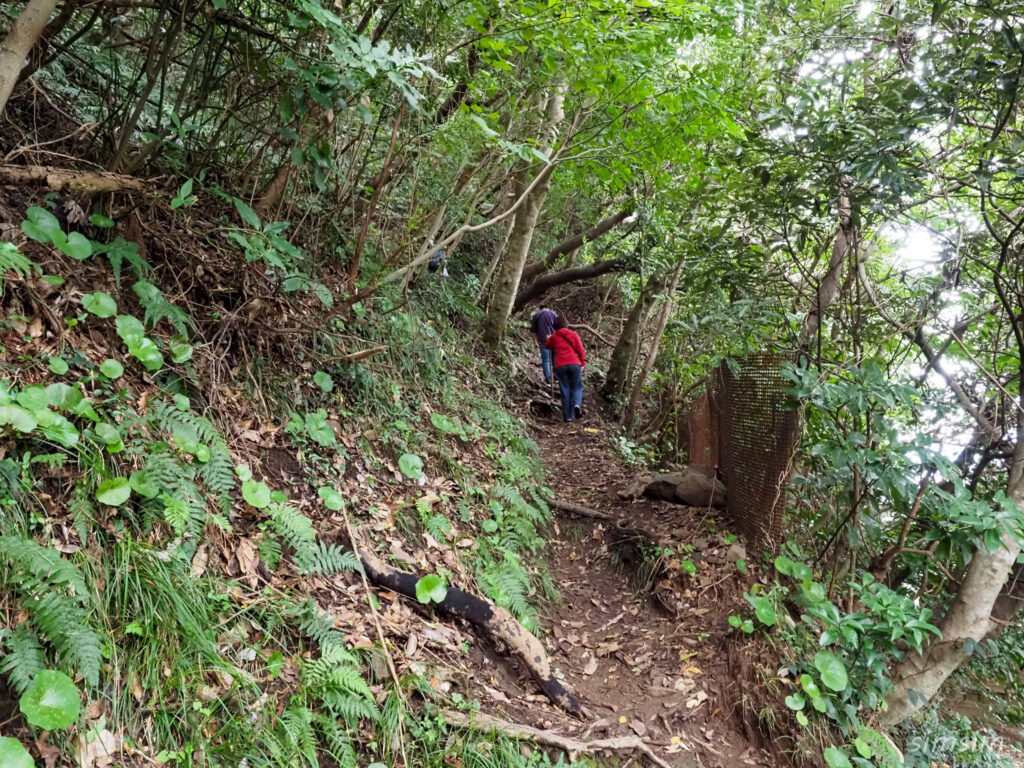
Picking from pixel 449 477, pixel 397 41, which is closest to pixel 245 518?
A: pixel 449 477

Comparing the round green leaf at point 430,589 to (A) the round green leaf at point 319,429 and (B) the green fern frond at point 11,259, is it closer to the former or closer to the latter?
(A) the round green leaf at point 319,429

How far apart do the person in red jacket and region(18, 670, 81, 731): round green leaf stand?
781cm

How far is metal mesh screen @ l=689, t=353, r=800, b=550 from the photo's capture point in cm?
455

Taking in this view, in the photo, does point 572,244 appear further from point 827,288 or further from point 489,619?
point 489,619

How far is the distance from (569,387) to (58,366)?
7.41 metres

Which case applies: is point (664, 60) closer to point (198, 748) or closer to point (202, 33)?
point (202, 33)

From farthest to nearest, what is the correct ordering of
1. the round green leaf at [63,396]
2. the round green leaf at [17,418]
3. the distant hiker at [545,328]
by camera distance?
the distant hiker at [545,328], the round green leaf at [63,396], the round green leaf at [17,418]

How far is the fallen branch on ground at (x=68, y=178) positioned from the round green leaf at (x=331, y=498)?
2233 mm

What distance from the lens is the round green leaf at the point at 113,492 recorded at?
2439 mm

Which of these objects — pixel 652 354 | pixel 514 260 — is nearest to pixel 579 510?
pixel 652 354

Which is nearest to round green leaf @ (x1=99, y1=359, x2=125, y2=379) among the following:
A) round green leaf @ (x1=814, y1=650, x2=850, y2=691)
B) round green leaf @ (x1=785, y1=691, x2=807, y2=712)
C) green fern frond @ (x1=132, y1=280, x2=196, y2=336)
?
green fern frond @ (x1=132, y1=280, x2=196, y2=336)

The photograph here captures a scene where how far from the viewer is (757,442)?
489cm

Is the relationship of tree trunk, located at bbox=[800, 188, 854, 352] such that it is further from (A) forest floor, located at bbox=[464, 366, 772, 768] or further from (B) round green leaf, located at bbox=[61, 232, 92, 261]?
(B) round green leaf, located at bbox=[61, 232, 92, 261]

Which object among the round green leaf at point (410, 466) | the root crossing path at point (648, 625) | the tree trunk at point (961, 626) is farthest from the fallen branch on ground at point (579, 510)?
the tree trunk at point (961, 626)
